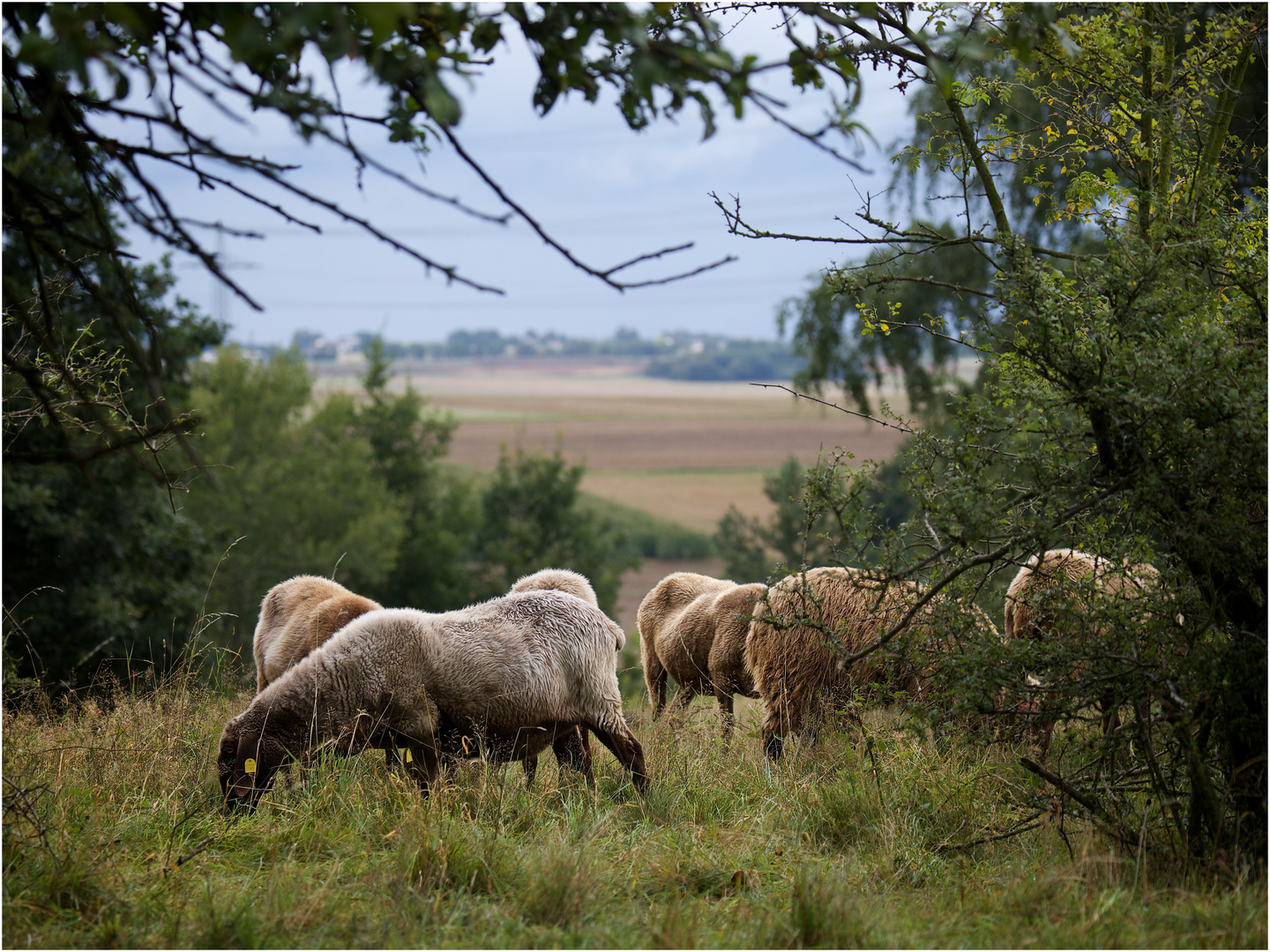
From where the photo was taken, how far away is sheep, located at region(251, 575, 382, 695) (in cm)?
668

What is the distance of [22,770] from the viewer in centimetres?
451

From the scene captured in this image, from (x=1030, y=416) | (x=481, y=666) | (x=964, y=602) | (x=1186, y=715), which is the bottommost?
(x=481, y=666)

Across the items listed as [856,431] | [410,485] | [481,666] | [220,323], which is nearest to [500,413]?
[856,431]

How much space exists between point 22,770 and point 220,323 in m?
14.0

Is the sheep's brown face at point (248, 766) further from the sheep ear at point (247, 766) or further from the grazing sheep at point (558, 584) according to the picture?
the grazing sheep at point (558, 584)

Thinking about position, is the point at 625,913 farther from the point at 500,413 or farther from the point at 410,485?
the point at 500,413

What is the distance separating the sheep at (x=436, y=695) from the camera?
5.05m

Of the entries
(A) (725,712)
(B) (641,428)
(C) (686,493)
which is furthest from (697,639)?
(B) (641,428)

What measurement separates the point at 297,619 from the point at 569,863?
13.2 ft

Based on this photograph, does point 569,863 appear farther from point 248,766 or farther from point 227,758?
point 227,758

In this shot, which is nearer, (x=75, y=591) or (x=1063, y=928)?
(x=1063, y=928)

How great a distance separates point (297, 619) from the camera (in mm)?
7047

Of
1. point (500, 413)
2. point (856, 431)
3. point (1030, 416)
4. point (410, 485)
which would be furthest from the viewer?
point (500, 413)

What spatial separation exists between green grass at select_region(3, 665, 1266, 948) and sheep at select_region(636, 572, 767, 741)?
63.9 inches
